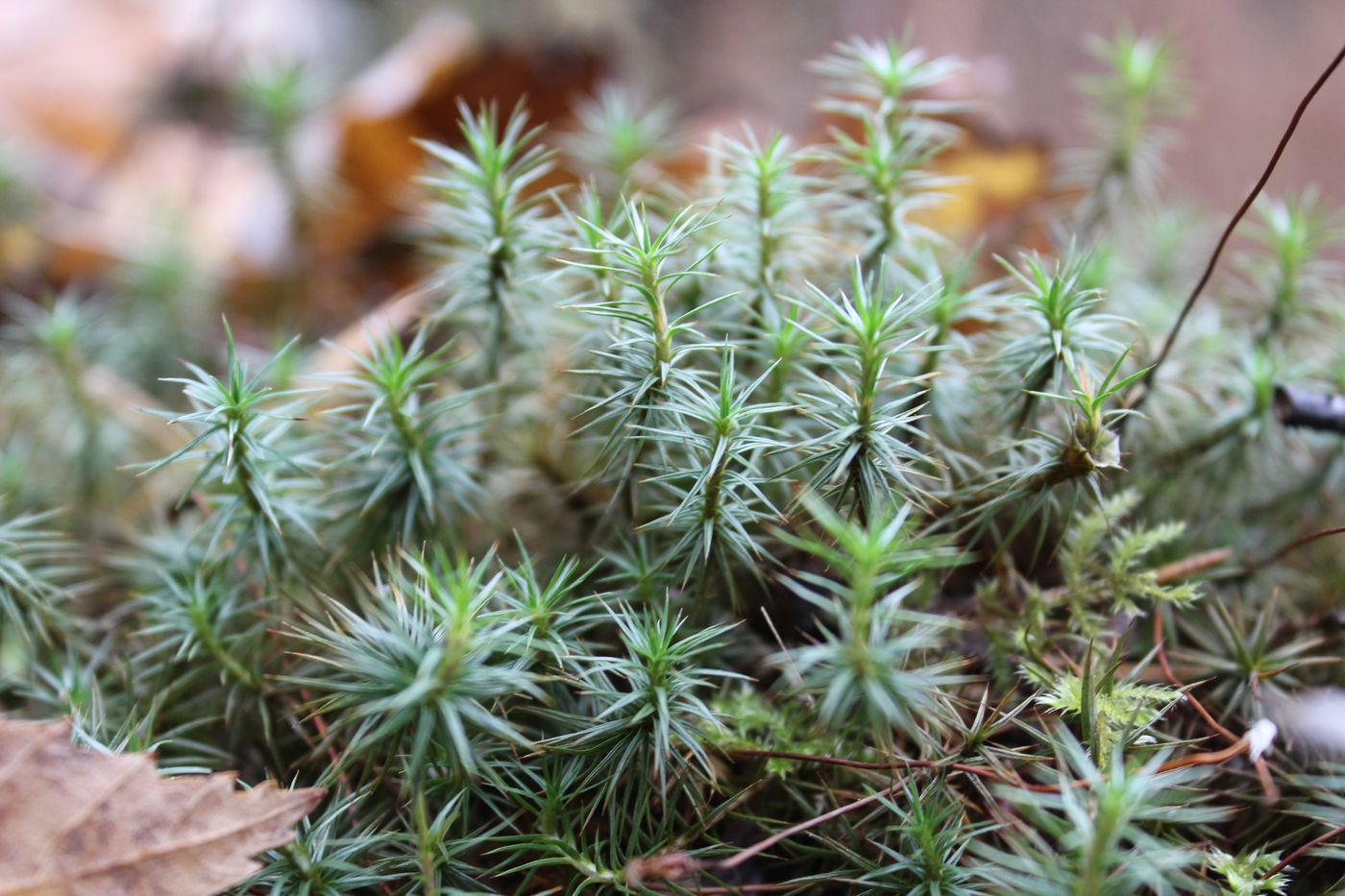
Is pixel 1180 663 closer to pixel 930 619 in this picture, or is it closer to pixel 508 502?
pixel 930 619

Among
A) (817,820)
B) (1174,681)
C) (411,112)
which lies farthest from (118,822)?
(411,112)

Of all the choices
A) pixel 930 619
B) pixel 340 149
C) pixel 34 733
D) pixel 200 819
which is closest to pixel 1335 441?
pixel 930 619

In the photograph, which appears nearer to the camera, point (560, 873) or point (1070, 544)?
point (560, 873)

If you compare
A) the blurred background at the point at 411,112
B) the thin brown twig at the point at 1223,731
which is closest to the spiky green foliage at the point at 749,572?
the thin brown twig at the point at 1223,731

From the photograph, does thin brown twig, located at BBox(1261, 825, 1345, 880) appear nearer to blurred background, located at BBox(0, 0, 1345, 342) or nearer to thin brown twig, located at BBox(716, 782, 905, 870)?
thin brown twig, located at BBox(716, 782, 905, 870)

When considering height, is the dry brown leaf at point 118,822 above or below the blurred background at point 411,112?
below

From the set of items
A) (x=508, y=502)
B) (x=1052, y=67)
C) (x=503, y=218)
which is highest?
(x=1052, y=67)

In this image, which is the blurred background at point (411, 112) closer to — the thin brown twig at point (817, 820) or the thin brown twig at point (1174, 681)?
the thin brown twig at point (1174, 681)
